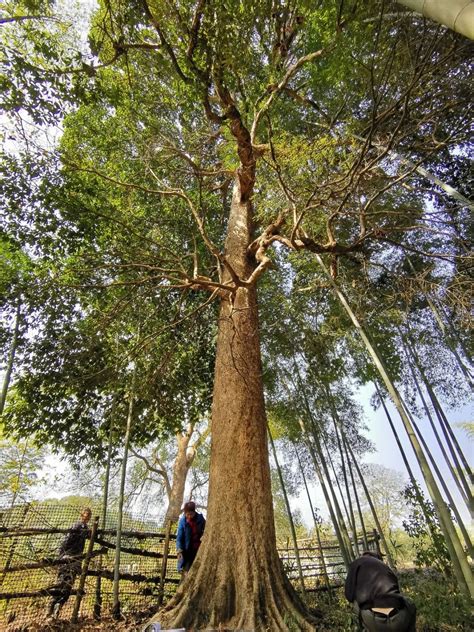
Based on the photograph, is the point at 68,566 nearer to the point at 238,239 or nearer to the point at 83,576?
the point at 83,576

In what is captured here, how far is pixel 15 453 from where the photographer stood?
14.2 metres

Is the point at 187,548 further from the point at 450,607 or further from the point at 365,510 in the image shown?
the point at 365,510

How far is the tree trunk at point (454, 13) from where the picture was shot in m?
1.21

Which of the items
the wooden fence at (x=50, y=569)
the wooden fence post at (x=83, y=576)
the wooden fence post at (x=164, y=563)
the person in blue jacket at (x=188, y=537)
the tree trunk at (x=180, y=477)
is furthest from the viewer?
the tree trunk at (x=180, y=477)

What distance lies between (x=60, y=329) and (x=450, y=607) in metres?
5.12

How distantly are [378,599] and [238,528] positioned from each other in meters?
1.00

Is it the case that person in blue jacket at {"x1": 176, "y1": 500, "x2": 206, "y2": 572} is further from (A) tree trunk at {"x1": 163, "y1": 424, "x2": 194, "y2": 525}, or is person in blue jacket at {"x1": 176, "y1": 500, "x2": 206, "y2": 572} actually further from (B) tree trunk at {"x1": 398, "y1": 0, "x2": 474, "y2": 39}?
(A) tree trunk at {"x1": 163, "y1": 424, "x2": 194, "y2": 525}

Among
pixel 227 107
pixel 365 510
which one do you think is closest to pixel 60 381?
pixel 227 107

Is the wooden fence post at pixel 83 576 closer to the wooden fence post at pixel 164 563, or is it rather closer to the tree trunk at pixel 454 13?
the wooden fence post at pixel 164 563

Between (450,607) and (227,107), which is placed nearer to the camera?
(450,607)

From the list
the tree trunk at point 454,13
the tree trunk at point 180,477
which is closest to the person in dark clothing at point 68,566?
the tree trunk at point 454,13

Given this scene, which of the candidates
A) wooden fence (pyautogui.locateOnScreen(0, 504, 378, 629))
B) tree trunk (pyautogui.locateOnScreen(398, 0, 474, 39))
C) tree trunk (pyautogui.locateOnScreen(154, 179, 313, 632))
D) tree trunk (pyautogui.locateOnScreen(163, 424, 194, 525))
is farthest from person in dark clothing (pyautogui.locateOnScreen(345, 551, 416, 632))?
tree trunk (pyautogui.locateOnScreen(163, 424, 194, 525))

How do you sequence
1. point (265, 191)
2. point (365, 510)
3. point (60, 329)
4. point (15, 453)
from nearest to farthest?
point (265, 191), point (60, 329), point (15, 453), point (365, 510)

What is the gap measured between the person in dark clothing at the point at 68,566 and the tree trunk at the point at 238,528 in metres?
1.53
